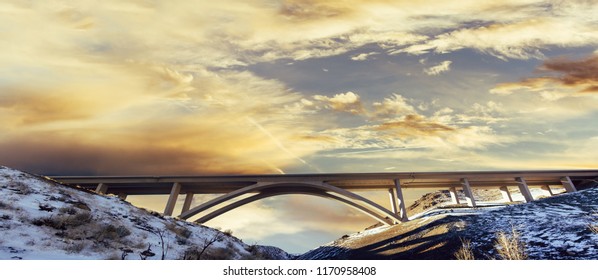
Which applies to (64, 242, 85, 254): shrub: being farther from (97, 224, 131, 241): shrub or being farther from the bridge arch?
the bridge arch

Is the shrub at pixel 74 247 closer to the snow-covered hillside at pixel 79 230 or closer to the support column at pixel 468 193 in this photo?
the snow-covered hillside at pixel 79 230

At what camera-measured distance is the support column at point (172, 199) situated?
1315 inches

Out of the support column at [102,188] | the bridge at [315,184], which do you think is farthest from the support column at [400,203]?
the support column at [102,188]

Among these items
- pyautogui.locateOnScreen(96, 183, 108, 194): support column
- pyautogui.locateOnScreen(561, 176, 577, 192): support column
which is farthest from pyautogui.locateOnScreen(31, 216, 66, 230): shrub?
pyautogui.locateOnScreen(561, 176, 577, 192): support column

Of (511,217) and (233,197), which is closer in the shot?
(511,217)

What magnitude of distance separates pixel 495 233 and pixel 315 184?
19262 mm

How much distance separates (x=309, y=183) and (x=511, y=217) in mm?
18643

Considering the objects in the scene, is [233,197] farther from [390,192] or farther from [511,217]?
[511,217]

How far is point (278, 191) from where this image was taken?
36.3 meters

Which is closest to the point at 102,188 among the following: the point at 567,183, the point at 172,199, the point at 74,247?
the point at 172,199

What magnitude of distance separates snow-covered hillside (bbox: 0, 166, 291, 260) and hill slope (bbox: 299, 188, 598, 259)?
9.11 meters

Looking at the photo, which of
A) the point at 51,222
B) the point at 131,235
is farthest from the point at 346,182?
the point at 51,222

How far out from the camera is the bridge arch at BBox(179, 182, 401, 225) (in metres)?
33.6

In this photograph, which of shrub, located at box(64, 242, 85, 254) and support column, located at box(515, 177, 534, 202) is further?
support column, located at box(515, 177, 534, 202)
